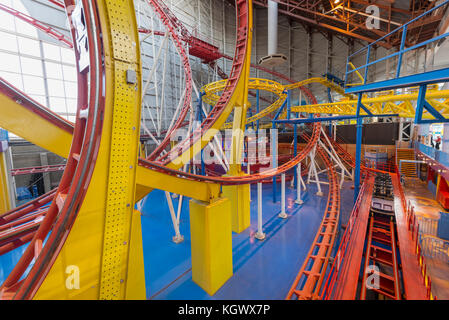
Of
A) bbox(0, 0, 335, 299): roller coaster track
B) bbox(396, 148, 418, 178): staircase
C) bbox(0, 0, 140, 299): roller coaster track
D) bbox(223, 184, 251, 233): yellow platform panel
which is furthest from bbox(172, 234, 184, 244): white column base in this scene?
bbox(396, 148, 418, 178): staircase

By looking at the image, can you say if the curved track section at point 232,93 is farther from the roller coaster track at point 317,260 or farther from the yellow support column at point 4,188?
the yellow support column at point 4,188

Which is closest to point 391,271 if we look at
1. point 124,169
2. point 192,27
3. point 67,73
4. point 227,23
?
point 124,169

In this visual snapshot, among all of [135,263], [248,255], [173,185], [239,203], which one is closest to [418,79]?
[173,185]

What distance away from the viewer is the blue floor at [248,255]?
154 inches

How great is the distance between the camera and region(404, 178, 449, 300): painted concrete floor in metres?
3.61

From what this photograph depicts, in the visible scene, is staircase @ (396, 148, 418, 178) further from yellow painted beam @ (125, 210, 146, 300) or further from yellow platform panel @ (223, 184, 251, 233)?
yellow painted beam @ (125, 210, 146, 300)

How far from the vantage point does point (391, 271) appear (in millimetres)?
4148

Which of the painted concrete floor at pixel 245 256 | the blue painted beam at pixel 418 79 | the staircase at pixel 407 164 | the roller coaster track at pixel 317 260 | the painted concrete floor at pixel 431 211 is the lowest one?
the painted concrete floor at pixel 245 256

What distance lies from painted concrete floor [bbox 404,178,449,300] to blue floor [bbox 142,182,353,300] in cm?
230

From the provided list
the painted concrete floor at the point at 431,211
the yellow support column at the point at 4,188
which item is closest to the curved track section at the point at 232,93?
the painted concrete floor at the point at 431,211

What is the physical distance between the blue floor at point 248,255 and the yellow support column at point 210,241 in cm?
29

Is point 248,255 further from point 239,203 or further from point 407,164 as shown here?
point 407,164
